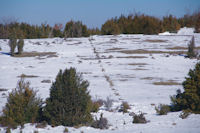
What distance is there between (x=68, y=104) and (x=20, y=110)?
1398 mm

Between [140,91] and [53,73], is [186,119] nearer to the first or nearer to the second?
[140,91]

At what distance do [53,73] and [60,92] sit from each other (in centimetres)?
1114

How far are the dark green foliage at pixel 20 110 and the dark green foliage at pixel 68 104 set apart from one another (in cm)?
52

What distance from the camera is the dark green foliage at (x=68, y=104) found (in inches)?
309

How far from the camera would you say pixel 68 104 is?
25.9ft

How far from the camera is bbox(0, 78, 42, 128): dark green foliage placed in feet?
26.1

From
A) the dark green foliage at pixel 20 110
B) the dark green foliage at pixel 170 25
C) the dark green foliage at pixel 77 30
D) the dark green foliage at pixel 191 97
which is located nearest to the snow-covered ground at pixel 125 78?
the dark green foliage at pixel 20 110

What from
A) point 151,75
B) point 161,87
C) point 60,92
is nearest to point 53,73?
point 151,75

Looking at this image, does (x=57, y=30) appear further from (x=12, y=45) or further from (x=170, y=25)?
(x=12, y=45)

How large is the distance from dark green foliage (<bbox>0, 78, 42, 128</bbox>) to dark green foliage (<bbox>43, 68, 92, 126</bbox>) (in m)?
0.52

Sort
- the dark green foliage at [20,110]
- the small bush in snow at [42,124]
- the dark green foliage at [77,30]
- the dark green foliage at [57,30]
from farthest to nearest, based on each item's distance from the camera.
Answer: the dark green foliage at [57,30] < the dark green foliage at [77,30] < the dark green foliage at [20,110] < the small bush in snow at [42,124]

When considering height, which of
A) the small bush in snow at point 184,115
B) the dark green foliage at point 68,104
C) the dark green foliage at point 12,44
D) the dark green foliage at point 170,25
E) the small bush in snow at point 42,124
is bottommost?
the small bush in snow at point 42,124

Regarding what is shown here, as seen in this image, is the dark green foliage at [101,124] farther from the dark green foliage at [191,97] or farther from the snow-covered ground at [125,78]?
the dark green foliage at [191,97]

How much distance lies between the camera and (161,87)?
47.1 ft
